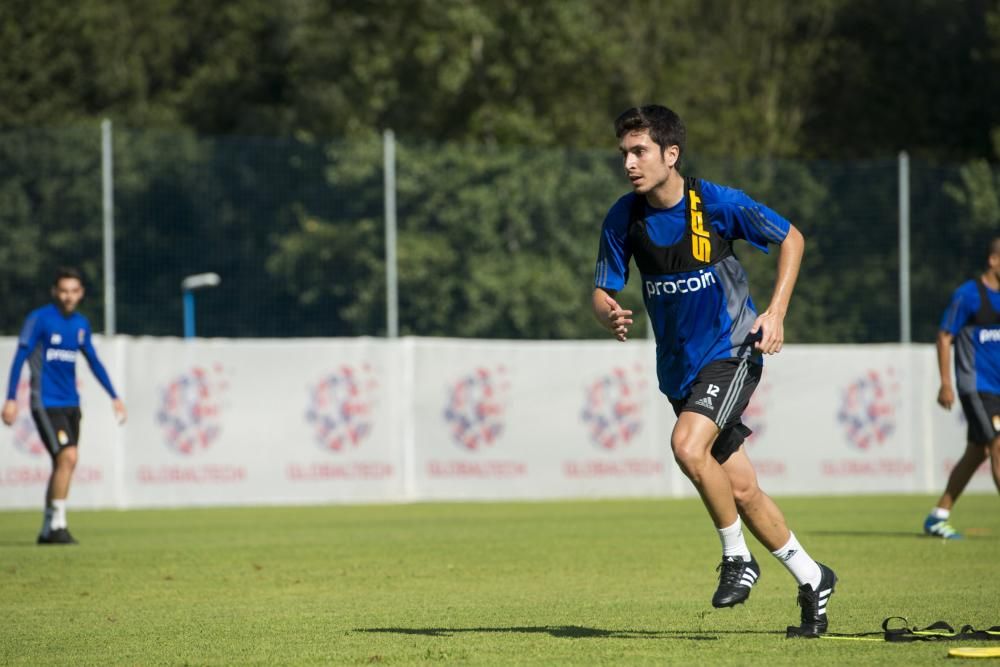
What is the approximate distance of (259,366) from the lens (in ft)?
66.2

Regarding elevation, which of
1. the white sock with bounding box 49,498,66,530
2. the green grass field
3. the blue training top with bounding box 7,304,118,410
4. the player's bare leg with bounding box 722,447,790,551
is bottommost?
the green grass field

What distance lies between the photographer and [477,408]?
2062cm

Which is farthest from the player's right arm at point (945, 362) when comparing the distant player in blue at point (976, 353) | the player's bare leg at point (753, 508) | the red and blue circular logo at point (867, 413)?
the red and blue circular logo at point (867, 413)

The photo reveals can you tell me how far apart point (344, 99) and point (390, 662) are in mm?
36639

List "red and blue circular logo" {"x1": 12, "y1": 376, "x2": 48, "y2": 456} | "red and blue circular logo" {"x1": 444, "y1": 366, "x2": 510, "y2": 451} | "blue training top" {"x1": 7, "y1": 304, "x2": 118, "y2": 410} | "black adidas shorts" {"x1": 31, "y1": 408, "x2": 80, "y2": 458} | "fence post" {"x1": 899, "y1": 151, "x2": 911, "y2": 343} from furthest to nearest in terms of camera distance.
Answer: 1. "fence post" {"x1": 899, "y1": 151, "x2": 911, "y2": 343}
2. "red and blue circular logo" {"x1": 444, "y1": 366, "x2": 510, "y2": 451}
3. "red and blue circular logo" {"x1": 12, "y1": 376, "x2": 48, "y2": 456}
4. "blue training top" {"x1": 7, "y1": 304, "x2": 118, "y2": 410}
5. "black adidas shorts" {"x1": 31, "y1": 408, "x2": 80, "y2": 458}

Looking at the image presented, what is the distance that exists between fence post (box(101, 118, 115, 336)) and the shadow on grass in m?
14.3

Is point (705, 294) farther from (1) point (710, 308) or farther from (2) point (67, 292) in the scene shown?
(2) point (67, 292)

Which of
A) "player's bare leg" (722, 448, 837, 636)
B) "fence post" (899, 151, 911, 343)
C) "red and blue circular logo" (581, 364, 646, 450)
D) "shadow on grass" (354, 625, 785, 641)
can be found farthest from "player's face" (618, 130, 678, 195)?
"fence post" (899, 151, 911, 343)

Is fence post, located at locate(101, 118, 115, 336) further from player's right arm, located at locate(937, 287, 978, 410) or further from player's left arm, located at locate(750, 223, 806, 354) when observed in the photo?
player's left arm, located at locate(750, 223, 806, 354)

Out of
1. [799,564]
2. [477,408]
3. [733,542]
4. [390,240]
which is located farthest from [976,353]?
[390,240]

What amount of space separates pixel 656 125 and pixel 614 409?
13739mm

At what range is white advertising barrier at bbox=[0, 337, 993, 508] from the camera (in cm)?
1953

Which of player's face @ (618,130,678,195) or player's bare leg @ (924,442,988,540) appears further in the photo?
player's bare leg @ (924,442,988,540)

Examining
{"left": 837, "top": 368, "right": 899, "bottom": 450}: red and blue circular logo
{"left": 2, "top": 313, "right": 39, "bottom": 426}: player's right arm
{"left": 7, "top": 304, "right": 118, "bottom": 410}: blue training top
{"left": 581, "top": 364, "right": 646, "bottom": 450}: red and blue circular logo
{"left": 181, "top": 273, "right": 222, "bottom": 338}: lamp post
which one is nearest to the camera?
{"left": 2, "top": 313, "right": 39, "bottom": 426}: player's right arm
